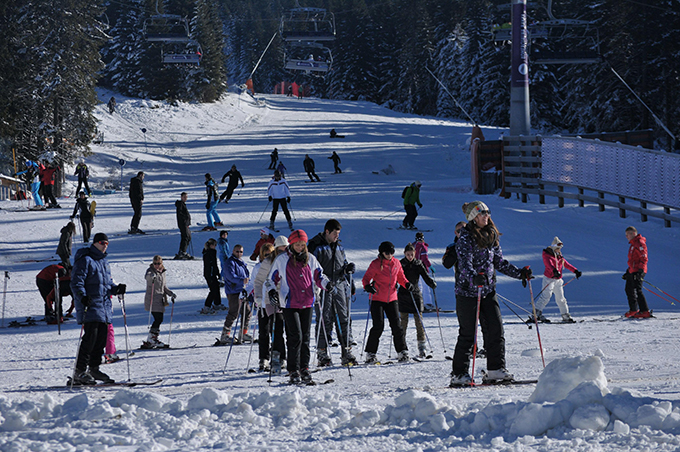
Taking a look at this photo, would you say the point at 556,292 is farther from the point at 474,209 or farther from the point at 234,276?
the point at 474,209

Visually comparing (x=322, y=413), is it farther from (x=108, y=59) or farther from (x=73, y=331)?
(x=108, y=59)

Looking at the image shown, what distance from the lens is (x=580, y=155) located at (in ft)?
74.2

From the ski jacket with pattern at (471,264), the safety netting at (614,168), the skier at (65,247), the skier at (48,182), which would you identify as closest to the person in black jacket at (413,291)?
the ski jacket with pattern at (471,264)

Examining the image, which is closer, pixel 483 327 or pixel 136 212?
Result: pixel 483 327

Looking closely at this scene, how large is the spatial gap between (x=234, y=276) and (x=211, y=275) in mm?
1989

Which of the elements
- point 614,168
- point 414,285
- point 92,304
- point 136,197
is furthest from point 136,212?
point 614,168

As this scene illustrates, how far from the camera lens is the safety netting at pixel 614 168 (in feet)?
64.2

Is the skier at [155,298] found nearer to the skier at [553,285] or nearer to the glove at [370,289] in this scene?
the glove at [370,289]

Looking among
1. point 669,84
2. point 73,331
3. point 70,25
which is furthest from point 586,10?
point 73,331

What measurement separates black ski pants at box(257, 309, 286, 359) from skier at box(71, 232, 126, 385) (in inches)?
66.2

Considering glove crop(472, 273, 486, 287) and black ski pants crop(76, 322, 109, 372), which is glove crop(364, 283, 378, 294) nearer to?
glove crop(472, 273, 486, 287)

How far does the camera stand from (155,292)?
1099 centimetres

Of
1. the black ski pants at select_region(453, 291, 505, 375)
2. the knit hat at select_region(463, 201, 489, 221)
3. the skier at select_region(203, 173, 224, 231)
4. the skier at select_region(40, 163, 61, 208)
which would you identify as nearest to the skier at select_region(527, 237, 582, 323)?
the black ski pants at select_region(453, 291, 505, 375)

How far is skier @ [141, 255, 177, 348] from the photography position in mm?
10750
